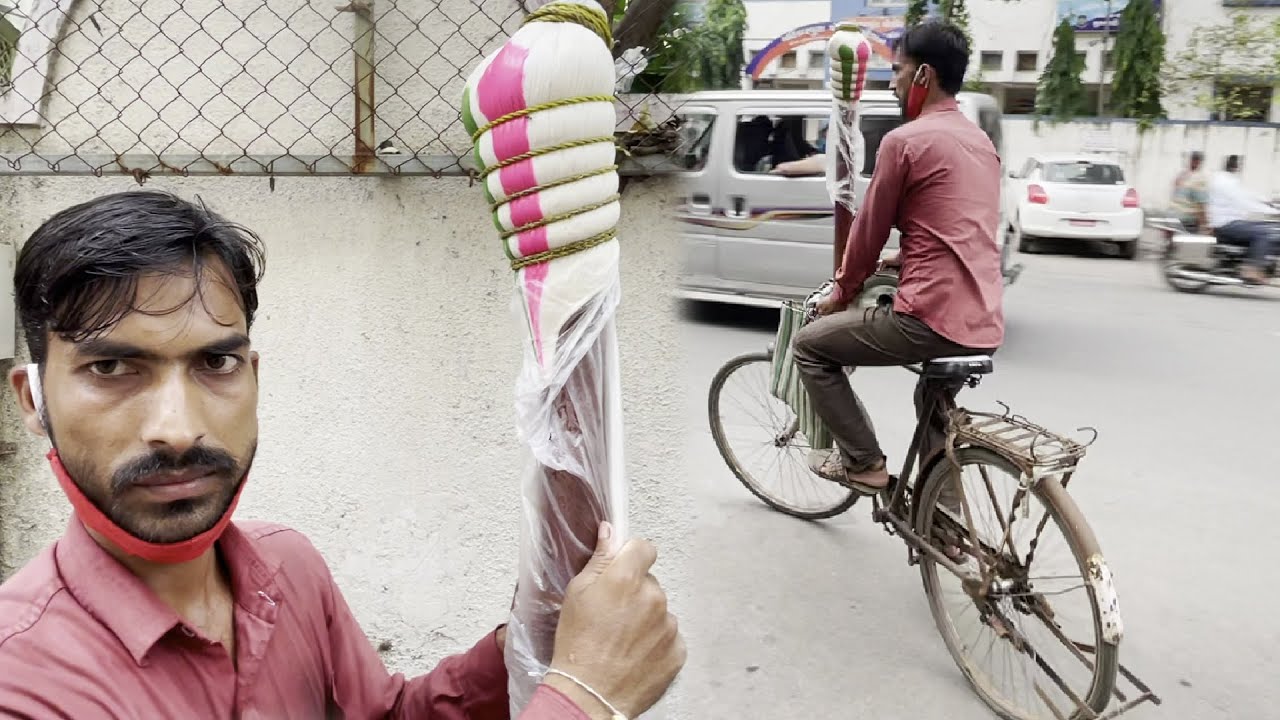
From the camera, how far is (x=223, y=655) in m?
1.17

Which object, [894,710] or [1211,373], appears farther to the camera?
[1211,373]

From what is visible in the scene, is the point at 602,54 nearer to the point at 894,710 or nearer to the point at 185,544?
the point at 185,544

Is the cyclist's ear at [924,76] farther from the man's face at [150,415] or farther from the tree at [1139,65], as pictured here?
the tree at [1139,65]

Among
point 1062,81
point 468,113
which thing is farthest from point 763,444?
point 1062,81

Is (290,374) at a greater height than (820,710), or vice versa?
(290,374)

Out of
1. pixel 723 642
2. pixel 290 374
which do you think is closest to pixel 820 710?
pixel 723 642

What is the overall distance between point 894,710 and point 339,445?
1.67 metres

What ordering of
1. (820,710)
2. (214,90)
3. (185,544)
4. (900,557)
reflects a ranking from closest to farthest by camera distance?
(185,544) < (214,90) < (820,710) < (900,557)

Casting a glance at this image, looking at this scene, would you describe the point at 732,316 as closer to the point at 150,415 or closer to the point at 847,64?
the point at 847,64

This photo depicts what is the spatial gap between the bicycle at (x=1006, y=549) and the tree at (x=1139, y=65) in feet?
55.8

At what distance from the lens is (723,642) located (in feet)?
10.1

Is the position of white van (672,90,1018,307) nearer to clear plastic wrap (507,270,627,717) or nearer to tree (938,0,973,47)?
tree (938,0,973,47)

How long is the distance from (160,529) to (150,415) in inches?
5.2

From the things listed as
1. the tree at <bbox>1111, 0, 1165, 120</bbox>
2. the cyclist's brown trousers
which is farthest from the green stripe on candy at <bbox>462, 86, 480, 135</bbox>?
the tree at <bbox>1111, 0, 1165, 120</bbox>
